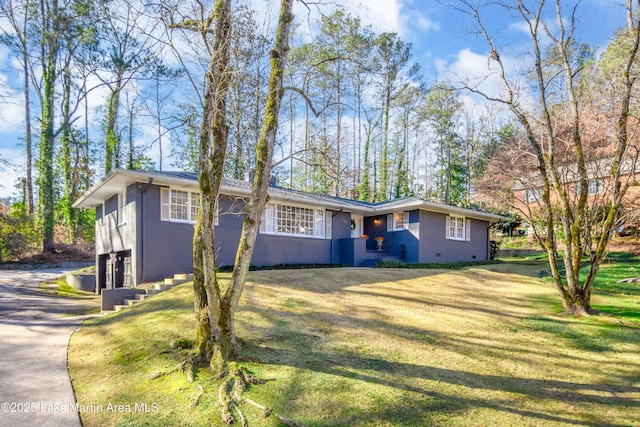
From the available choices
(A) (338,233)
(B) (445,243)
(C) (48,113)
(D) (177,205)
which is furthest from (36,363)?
(C) (48,113)

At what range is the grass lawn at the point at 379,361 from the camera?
4.17 metres

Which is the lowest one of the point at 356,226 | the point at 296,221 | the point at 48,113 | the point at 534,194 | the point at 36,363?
the point at 36,363

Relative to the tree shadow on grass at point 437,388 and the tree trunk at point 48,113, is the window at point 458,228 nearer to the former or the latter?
the tree shadow on grass at point 437,388

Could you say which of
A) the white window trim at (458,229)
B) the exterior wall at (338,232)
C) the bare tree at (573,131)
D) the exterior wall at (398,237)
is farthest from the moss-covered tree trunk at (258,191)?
the white window trim at (458,229)

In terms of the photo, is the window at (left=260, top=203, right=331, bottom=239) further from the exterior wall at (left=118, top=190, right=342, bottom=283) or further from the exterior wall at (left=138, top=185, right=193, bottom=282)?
the exterior wall at (left=138, top=185, right=193, bottom=282)

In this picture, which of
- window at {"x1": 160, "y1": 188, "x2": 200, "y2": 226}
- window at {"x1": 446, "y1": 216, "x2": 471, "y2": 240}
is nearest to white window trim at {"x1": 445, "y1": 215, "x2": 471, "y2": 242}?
window at {"x1": 446, "y1": 216, "x2": 471, "y2": 240}

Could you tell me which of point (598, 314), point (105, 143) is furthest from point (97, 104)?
point (598, 314)

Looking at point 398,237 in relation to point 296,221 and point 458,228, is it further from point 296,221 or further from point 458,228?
point 296,221

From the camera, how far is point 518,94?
29.9ft

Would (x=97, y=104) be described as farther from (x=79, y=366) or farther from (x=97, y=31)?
(x=79, y=366)

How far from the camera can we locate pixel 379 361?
5.52m

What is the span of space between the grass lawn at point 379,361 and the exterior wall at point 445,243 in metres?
6.91

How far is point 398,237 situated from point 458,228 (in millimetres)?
3572

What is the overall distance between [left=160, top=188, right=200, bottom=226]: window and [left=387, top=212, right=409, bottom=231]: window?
30.2 feet
